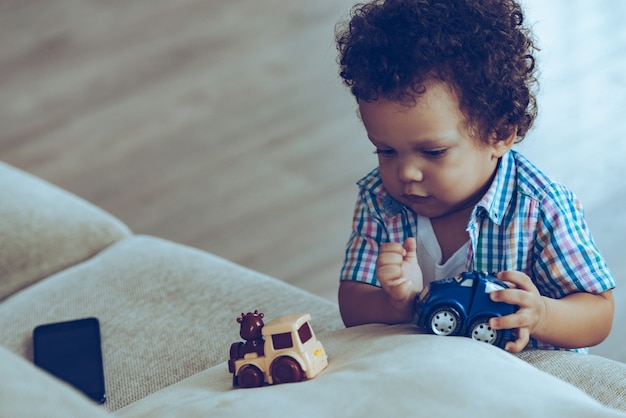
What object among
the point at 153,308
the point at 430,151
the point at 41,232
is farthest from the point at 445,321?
the point at 41,232

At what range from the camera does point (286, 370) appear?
89 cm

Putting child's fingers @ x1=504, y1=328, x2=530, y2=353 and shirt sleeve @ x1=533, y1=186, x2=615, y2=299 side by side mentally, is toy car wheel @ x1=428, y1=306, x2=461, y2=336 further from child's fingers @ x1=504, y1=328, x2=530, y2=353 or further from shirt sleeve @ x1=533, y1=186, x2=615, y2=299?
shirt sleeve @ x1=533, y1=186, x2=615, y2=299

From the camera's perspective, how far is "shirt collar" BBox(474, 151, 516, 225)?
1.14 metres

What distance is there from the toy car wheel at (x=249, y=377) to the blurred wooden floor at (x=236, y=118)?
1205 millimetres

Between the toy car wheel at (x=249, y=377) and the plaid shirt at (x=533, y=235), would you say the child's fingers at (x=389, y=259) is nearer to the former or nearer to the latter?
the plaid shirt at (x=533, y=235)

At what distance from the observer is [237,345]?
0.96 metres

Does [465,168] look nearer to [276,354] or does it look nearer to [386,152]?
[386,152]

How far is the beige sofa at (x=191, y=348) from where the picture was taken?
24.5 inches

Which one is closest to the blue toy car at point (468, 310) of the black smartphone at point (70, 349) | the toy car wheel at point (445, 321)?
the toy car wheel at point (445, 321)

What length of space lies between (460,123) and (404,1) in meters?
0.19

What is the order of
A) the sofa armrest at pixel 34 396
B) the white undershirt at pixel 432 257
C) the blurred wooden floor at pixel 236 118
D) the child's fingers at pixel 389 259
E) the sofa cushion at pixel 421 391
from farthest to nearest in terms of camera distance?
the blurred wooden floor at pixel 236 118 → the white undershirt at pixel 432 257 → the child's fingers at pixel 389 259 → the sofa cushion at pixel 421 391 → the sofa armrest at pixel 34 396

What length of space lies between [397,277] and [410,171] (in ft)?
0.48

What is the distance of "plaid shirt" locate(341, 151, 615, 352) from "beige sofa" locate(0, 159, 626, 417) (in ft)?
0.55

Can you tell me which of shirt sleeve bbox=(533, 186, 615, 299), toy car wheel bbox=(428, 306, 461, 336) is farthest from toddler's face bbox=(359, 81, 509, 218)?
toy car wheel bbox=(428, 306, 461, 336)
